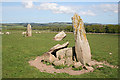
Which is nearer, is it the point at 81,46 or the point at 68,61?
the point at 81,46

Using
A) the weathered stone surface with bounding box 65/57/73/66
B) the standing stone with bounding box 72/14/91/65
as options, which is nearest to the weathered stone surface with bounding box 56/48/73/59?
the weathered stone surface with bounding box 65/57/73/66

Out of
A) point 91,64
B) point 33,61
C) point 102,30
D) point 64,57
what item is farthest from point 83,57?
point 102,30

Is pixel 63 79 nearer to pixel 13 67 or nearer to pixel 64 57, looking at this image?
pixel 64 57

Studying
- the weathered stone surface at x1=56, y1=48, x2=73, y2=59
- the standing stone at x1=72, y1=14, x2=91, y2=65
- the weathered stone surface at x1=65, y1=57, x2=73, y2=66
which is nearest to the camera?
the standing stone at x1=72, y1=14, x2=91, y2=65

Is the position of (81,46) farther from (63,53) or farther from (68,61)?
(63,53)

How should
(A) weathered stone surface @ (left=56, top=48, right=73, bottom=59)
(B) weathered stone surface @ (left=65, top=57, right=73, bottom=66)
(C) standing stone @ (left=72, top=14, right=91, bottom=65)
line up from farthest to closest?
(A) weathered stone surface @ (left=56, top=48, right=73, bottom=59), (B) weathered stone surface @ (left=65, top=57, right=73, bottom=66), (C) standing stone @ (left=72, top=14, right=91, bottom=65)

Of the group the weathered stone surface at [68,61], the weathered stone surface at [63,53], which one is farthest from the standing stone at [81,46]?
the weathered stone surface at [63,53]

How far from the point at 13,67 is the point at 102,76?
7.06 m

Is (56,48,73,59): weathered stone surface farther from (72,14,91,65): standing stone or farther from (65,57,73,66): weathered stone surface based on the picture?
(72,14,91,65): standing stone

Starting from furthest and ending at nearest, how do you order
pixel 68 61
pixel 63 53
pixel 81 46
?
pixel 63 53 < pixel 68 61 < pixel 81 46

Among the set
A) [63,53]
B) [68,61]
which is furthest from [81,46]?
[63,53]

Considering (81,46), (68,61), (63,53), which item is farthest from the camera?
(63,53)

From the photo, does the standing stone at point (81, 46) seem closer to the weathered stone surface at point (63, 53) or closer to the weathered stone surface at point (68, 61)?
the weathered stone surface at point (68, 61)

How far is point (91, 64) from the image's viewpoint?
1109 cm
